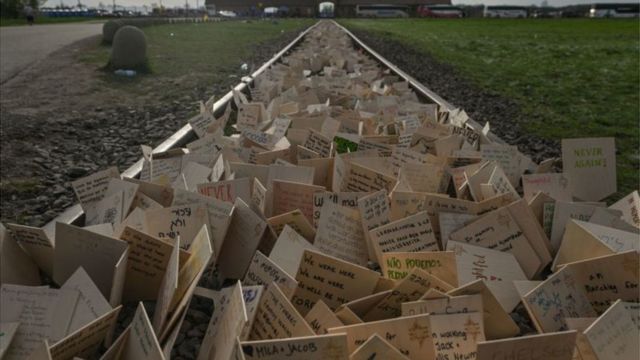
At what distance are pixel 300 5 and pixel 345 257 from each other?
91907 millimetres

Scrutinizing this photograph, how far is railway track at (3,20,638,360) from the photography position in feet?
5.77

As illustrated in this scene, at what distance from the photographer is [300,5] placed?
90.6m

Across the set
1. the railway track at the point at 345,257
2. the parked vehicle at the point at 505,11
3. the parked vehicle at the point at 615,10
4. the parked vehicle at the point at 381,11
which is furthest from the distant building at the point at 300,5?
the railway track at the point at 345,257

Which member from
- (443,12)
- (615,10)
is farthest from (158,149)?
(443,12)

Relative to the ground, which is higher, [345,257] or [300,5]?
[300,5]

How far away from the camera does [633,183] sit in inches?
174

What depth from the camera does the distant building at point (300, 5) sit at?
292ft

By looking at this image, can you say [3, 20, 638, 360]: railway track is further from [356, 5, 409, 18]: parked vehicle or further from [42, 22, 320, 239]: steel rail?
[356, 5, 409, 18]: parked vehicle

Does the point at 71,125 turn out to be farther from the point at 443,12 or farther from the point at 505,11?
the point at 505,11

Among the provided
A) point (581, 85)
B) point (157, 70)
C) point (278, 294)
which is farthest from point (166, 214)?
point (157, 70)

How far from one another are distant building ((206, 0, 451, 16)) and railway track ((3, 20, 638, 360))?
287 ft

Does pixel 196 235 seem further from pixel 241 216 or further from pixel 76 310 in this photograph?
pixel 76 310

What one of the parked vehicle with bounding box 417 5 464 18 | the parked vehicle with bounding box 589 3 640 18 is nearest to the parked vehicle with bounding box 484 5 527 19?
the parked vehicle with bounding box 417 5 464 18

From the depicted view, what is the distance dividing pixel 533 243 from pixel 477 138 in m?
1.75
